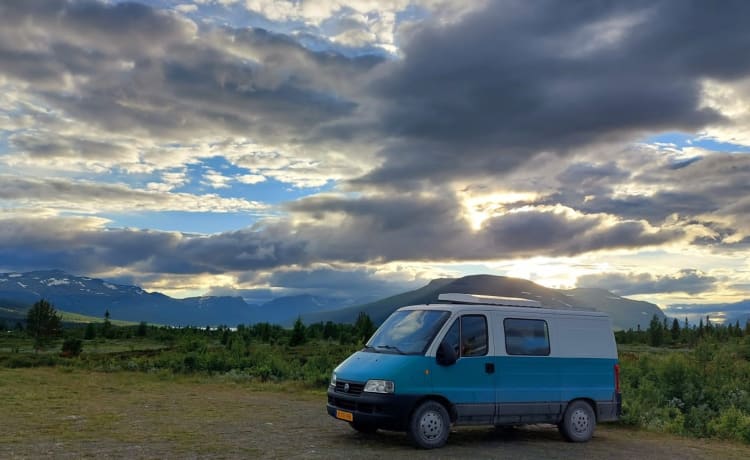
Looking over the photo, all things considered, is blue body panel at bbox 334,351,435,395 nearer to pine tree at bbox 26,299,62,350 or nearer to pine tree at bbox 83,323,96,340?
pine tree at bbox 26,299,62,350

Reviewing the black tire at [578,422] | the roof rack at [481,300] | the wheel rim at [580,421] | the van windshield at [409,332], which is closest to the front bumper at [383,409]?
the van windshield at [409,332]

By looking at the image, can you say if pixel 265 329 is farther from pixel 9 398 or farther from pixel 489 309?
pixel 489 309

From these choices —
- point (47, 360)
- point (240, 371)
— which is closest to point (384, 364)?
point (240, 371)

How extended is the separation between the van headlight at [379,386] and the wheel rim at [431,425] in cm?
88

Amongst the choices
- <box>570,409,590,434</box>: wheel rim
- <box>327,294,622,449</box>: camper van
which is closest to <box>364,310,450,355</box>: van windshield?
<box>327,294,622,449</box>: camper van

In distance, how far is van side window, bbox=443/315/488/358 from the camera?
41.6ft

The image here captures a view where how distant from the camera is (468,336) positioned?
1286cm

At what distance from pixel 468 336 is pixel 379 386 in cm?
212

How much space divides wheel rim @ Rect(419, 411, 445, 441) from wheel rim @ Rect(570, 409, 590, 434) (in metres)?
3.46

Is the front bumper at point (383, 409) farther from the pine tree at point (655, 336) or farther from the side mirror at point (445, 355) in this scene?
the pine tree at point (655, 336)

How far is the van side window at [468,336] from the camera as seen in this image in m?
12.7

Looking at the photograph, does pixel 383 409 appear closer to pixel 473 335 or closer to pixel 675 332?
pixel 473 335

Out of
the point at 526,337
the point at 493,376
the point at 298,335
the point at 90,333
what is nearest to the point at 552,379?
the point at 526,337

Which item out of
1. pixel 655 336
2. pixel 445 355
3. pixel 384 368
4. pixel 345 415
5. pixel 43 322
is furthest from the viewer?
pixel 655 336
